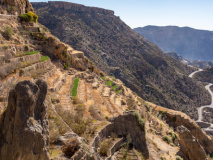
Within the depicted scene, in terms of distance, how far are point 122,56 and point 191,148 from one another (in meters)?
59.7

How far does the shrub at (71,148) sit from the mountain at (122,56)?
4880 cm

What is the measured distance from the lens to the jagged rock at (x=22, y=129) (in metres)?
3.78

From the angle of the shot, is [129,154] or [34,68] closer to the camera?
[129,154]

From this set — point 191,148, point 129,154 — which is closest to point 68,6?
point 191,148

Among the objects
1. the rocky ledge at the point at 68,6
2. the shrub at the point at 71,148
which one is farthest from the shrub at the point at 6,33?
the rocky ledge at the point at 68,6

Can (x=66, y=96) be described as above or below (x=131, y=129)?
above

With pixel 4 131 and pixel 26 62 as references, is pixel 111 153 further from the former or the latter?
pixel 26 62

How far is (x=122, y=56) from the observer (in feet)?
235

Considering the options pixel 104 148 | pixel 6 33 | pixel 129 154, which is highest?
pixel 6 33

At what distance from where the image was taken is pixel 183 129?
1475 centimetres

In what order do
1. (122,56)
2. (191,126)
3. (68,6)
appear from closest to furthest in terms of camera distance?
(191,126) < (122,56) < (68,6)

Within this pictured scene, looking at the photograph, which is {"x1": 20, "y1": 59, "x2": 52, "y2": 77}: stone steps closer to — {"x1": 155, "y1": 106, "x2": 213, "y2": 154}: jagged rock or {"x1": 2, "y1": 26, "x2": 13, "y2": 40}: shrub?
{"x1": 2, "y1": 26, "x2": 13, "y2": 40}: shrub

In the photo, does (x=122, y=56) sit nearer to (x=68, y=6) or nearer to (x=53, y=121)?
(x=68, y=6)

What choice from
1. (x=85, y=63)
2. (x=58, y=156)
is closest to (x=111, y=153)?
(x=58, y=156)
